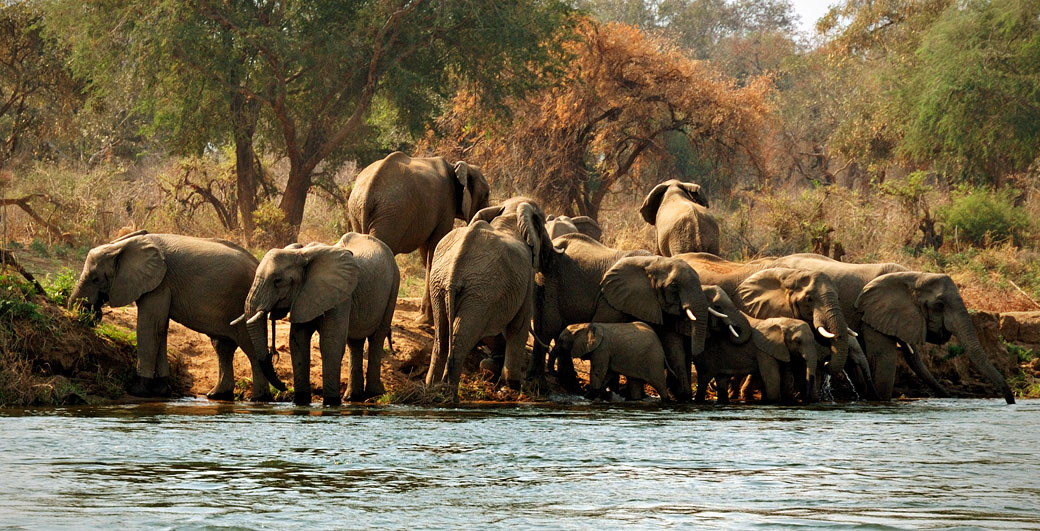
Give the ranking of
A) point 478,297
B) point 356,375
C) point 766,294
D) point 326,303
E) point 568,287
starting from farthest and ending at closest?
1. point 766,294
2. point 568,287
3. point 356,375
4. point 478,297
5. point 326,303

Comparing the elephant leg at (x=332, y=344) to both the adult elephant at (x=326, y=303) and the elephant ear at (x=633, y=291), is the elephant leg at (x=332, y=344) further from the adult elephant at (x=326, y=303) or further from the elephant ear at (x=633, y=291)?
the elephant ear at (x=633, y=291)

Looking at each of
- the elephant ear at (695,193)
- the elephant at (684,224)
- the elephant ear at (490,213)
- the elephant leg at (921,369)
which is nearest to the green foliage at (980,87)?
the elephant ear at (695,193)

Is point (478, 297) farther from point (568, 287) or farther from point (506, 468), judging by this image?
point (506, 468)

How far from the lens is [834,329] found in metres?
14.4

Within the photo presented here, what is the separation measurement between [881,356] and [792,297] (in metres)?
1.25

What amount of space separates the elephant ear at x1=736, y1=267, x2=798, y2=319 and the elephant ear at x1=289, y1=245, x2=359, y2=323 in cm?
471

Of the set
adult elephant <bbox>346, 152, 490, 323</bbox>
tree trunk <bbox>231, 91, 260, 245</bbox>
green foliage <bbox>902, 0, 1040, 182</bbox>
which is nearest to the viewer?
adult elephant <bbox>346, 152, 490, 323</bbox>

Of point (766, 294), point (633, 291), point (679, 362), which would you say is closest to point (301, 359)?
point (633, 291)

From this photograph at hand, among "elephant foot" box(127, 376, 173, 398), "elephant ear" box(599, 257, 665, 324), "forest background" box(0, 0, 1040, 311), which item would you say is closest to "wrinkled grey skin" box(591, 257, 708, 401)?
"elephant ear" box(599, 257, 665, 324)

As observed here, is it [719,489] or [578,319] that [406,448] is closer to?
[719,489]

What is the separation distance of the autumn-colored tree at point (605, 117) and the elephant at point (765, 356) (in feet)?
47.8

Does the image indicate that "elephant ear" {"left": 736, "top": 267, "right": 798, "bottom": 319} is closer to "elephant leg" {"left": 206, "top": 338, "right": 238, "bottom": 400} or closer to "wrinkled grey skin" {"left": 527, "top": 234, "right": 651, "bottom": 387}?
"wrinkled grey skin" {"left": 527, "top": 234, "right": 651, "bottom": 387}

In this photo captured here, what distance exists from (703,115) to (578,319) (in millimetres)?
→ 14850

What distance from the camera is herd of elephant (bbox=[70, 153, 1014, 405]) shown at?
12.5 m
